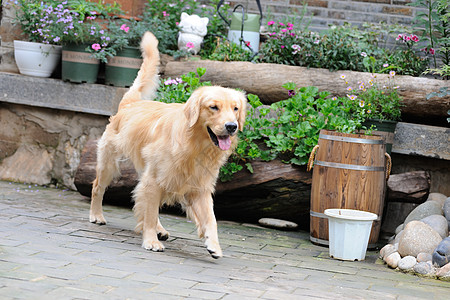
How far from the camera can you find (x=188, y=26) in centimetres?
703

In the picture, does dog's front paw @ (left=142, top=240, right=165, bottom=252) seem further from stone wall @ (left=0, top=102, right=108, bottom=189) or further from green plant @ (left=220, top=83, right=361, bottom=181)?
stone wall @ (left=0, top=102, right=108, bottom=189)

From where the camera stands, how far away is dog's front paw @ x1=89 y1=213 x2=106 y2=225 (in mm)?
5107

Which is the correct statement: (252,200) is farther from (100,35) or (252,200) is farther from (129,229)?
(100,35)

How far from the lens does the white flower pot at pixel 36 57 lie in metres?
6.86

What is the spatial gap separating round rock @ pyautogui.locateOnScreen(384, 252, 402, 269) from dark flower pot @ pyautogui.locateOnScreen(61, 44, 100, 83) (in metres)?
3.86

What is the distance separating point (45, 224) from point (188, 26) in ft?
10.3

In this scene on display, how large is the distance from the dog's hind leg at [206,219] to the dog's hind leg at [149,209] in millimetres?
257

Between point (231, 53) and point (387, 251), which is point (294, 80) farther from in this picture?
point (387, 251)

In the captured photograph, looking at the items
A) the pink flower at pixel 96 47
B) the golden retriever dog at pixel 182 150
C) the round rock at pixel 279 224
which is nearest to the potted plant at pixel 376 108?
the round rock at pixel 279 224

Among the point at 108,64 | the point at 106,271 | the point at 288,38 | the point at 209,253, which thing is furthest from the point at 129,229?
the point at 288,38

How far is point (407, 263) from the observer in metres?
4.34

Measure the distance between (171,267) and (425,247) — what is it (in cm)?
186

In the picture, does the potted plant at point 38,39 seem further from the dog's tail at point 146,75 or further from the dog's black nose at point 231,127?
the dog's black nose at point 231,127

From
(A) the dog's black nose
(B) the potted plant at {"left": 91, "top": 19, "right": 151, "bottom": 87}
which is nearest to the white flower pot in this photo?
(B) the potted plant at {"left": 91, "top": 19, "right": 151, "bottom": 87}
